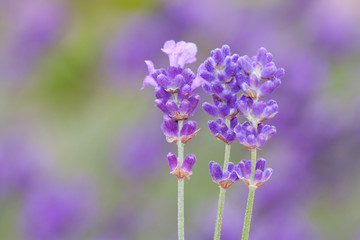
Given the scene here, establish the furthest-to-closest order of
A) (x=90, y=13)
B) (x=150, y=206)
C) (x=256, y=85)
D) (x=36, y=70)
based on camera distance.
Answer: (x=90, y=13), (x=36, y=70), (x=150, y=206), (x=256, y=85)

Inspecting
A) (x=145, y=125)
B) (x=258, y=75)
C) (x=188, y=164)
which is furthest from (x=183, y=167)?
(x=145, y=125)

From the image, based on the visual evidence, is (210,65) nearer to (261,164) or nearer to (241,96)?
(241,96)

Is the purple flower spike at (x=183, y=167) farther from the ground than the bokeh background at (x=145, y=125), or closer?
closer

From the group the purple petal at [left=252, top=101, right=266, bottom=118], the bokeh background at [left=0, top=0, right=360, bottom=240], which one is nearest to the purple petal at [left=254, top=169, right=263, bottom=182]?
the purple petal at [left=252, top=101, right=266, bottom=118]

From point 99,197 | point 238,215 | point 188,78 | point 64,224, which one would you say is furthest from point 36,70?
point 188,78

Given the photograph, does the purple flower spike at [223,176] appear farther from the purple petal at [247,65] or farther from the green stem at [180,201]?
the purple petal at [247,65]

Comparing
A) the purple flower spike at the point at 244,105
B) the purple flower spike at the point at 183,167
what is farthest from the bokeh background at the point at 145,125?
the purple flower spike at the point at 244,105

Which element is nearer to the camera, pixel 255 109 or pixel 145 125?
pixel 255 109

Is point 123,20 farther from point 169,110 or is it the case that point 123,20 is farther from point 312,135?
point 169,110
